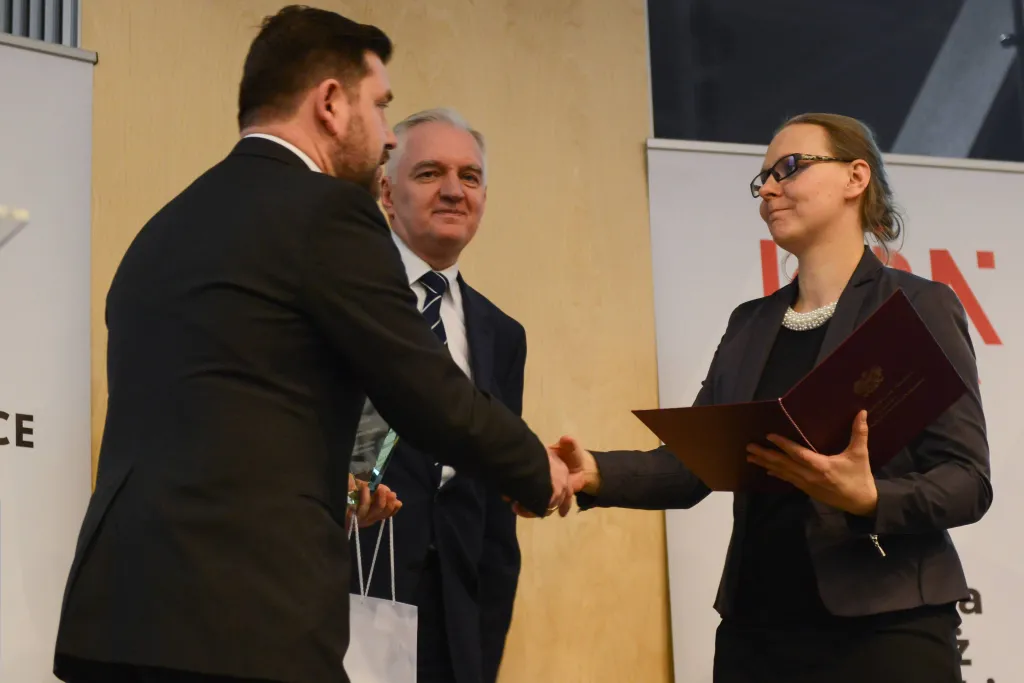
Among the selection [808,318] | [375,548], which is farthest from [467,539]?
[808,318]

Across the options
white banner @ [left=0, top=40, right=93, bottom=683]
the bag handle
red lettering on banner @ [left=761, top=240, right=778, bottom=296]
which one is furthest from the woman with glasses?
white banner @ [left=0, top=40, right=93, bottom=683]

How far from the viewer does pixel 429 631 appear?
2518 millimetres

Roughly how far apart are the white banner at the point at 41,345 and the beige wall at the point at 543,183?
11cm

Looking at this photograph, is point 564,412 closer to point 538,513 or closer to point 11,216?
point 538,513

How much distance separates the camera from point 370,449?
2.29 meters

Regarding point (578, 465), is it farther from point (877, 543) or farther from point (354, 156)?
point (354, 156)

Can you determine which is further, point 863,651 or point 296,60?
point 863,651

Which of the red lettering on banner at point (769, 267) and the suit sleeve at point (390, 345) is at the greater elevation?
the red lettering on banner at point (769, 267)

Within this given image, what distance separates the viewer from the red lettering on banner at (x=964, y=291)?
12.3ft

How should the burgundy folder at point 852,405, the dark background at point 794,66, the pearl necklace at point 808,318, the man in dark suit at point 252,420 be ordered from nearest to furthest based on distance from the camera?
the man in dark suit at point 252,420 < the burgundy folder at point 852,405 < the pearl necklace at point 808,318 < the dark background at point 794,66

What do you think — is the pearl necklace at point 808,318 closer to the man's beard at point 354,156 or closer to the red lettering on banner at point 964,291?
the man's beard at point 354,156

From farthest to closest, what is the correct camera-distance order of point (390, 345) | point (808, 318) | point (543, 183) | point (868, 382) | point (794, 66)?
point (794, 66)
point (543, 183)
point (808, 318)
point (868, 382)
point (390, 345)

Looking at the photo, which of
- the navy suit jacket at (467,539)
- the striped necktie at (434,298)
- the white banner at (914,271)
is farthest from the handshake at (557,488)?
the white banner at (914,271)

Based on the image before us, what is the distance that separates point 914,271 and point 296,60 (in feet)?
8.00
